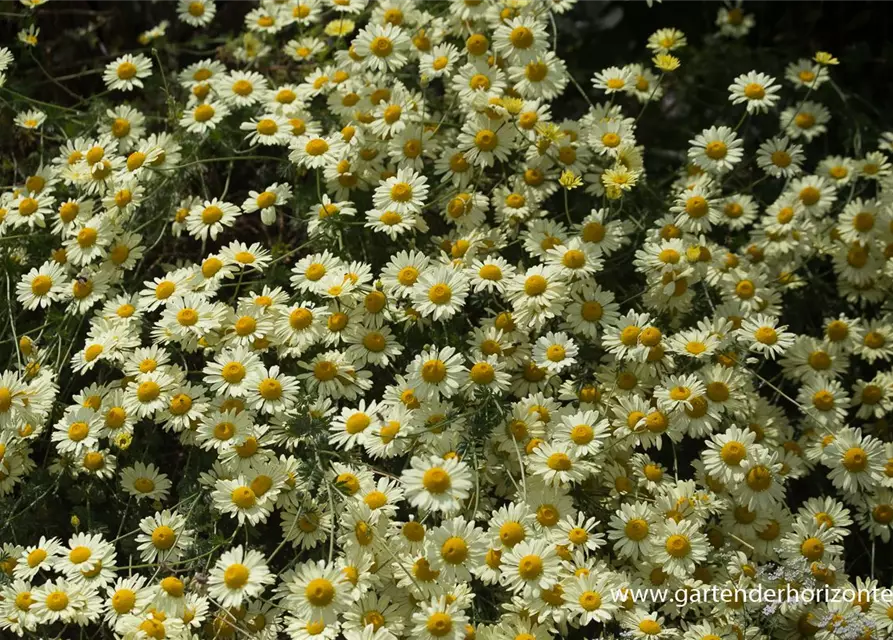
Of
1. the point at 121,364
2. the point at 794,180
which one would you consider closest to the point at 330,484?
the point at 121,364

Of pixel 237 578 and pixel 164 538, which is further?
pixel 164 538

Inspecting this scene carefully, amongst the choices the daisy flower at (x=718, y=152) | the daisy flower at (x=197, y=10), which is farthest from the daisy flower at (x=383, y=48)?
the daisy flower at (x=718, y=152)

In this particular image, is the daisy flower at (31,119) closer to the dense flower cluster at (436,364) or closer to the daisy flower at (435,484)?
the dense flower cluster at (436,364)

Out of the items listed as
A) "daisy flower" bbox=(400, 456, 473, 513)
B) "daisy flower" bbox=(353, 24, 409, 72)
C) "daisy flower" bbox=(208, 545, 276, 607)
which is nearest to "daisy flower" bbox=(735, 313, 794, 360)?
"daisy flower" bbox=(400, 456, 473, 513)

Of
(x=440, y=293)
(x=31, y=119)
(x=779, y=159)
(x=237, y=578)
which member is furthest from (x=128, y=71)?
(x=779, y=159)

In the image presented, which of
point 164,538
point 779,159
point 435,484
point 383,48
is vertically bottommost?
point 164,538

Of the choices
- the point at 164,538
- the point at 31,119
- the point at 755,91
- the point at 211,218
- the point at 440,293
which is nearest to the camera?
the point at 164,538

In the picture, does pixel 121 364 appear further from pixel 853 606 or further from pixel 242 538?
pixel 853 606

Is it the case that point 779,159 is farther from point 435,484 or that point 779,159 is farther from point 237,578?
point 237,578
